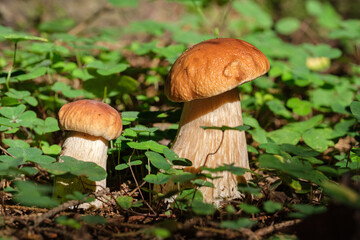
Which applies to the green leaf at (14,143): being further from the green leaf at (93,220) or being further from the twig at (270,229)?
the twig at (270,229)

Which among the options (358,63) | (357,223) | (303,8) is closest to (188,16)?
(303,8)

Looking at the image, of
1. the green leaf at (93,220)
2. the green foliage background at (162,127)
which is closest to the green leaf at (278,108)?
the green foliage background at (162,127)

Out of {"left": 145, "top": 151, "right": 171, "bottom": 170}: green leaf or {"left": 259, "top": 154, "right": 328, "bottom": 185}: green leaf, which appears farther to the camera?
{"left": 145, "top": 151, "right": 171, "bottom": 170}: green leaf

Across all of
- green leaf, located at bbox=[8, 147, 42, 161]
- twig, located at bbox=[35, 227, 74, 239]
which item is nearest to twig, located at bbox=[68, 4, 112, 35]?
green leaf, located at bbox=[8, 147, 42, 161]

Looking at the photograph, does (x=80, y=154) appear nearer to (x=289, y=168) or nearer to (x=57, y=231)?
(x=57, y=231)

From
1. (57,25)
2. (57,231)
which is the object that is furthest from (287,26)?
(57,231)

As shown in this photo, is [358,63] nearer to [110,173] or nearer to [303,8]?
[303,8]

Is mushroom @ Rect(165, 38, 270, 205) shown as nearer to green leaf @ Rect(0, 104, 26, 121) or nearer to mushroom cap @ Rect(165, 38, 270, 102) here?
mushroom cap @ Rect(165, 38, 270, 102)

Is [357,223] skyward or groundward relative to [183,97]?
groundward
